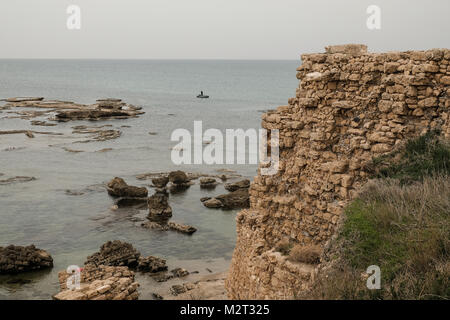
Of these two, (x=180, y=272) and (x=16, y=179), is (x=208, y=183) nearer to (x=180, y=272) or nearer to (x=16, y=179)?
(x=180, y=272)

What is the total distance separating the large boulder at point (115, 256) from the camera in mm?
19359

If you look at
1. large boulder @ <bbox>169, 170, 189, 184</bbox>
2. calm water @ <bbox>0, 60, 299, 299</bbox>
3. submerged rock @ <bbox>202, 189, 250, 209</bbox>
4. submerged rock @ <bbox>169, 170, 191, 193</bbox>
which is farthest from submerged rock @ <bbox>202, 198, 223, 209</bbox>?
large boulder @ <bbox>169, 170, 189, 184</bbox>

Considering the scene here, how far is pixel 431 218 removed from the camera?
21.4ft

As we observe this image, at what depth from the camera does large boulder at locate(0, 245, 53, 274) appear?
19.0 m

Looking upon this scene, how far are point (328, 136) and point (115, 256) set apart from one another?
13.4 metres

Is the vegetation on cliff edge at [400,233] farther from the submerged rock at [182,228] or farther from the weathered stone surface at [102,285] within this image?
the submerged rock at [182,228]

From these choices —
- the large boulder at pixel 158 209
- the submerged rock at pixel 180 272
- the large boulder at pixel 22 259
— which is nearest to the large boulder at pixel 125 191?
the large boulder at pixel 158 209

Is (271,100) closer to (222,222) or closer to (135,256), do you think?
(222,222)

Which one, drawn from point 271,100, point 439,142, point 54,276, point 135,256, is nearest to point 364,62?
point 439,142

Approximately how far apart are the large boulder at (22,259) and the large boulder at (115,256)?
1839 millimetres

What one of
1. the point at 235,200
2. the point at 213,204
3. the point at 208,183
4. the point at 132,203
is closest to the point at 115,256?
the point at 132,203

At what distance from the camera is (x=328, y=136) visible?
30.2 feet

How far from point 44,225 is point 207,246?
9335 mm

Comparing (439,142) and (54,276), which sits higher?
(439,142)
